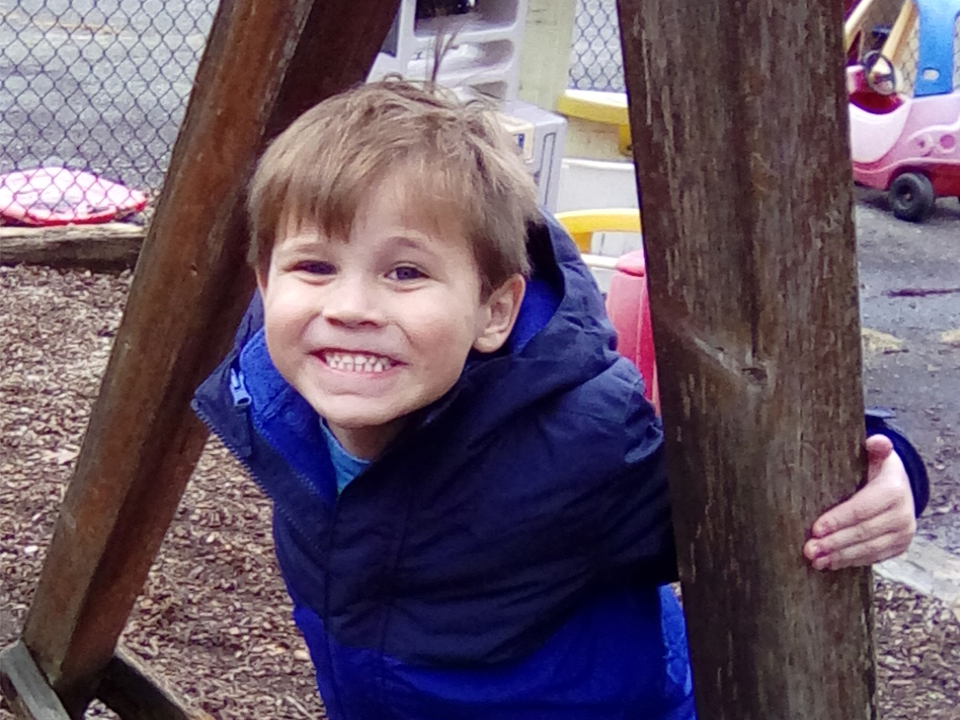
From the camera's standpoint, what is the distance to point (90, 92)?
8641mm

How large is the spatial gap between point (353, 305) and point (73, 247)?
3.90 meters

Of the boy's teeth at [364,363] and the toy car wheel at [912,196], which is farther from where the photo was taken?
the toy car wheel at [912,196]

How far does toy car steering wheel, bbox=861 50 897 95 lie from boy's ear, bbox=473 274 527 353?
5.66 meters

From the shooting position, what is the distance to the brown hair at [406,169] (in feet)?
4.39

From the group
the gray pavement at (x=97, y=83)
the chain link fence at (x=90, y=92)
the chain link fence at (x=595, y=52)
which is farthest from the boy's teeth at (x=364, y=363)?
the chain link fence at (x=595, y=52)

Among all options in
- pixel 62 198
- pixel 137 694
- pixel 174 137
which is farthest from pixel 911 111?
pixel 137 694

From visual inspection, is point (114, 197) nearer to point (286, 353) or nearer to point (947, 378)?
point (947, 378)

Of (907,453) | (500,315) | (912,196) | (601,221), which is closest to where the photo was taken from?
(907,453)

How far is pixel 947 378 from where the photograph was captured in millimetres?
4570

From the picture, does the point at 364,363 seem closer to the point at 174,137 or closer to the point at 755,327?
the point at 755,327

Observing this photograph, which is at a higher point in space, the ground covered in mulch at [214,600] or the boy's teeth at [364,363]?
the boy's teeth at [364,363]

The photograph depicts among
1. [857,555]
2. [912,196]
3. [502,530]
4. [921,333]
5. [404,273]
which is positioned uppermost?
[404,273]

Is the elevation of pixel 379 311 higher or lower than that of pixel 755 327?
lower

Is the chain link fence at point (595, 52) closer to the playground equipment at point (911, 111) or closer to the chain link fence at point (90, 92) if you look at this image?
the playground equipment at point (911, 111)
